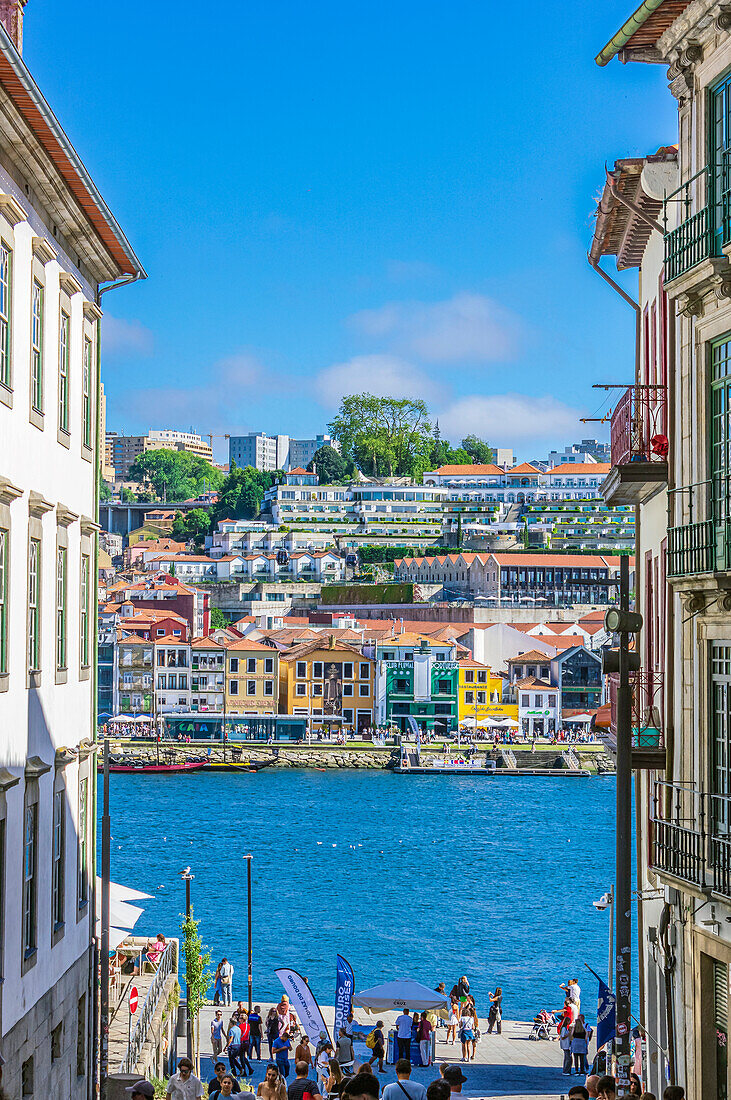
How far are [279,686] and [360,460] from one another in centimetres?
8210

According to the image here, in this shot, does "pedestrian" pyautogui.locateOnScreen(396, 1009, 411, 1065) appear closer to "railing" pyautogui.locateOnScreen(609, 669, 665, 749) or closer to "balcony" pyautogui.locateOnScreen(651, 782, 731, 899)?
"railing" pyautogui.locateOnScreen(609, 669, 665, 749)

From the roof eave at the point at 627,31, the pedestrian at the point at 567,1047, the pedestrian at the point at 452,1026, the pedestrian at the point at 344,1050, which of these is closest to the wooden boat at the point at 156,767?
the pedestrian at the point at 452,1026

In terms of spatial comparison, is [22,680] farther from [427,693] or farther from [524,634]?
[524,634]

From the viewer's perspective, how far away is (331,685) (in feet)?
393

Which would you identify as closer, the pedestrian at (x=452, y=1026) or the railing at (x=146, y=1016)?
the railing at (x=146, y=1016)

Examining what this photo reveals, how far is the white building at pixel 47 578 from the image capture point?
1138 cm

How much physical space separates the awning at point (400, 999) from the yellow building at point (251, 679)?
98.7 m

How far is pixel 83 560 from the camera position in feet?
53.0

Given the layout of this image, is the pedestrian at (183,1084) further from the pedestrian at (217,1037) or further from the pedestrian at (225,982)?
the pedestrian at (225,982)

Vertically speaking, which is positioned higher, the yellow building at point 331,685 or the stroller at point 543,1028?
the yellow building at point 331,685

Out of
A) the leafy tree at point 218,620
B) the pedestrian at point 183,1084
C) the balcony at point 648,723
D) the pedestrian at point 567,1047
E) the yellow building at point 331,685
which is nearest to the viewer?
the pedestrian at point 183,1084

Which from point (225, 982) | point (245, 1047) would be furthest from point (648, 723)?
point (225, 982)

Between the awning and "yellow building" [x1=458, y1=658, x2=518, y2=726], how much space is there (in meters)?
96.6

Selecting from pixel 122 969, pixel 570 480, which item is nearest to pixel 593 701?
pixel 570 480
